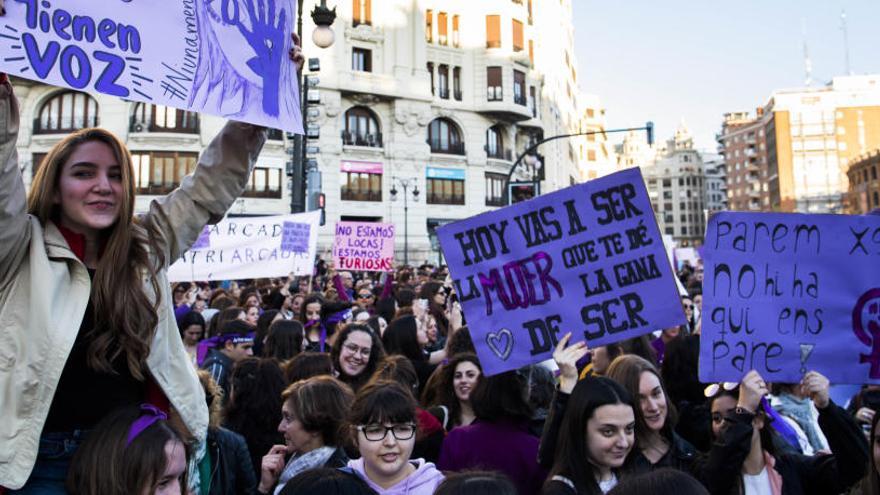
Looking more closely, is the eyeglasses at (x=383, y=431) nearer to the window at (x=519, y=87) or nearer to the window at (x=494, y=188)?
the window at (x=494, y=188)

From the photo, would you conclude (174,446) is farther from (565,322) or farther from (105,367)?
(565,322)

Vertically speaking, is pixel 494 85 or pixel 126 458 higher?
pixel 494 85

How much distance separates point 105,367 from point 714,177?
574 ft

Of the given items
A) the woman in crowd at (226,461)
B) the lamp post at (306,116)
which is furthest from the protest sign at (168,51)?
the lamp post at (306,116)

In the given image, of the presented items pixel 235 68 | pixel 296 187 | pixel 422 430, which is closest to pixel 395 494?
pixel 422 430

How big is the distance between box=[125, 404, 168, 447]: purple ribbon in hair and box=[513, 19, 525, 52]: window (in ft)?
148

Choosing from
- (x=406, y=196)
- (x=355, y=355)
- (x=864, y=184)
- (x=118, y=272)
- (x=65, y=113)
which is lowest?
(x=355, y=355)

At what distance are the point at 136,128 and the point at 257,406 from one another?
35823mm

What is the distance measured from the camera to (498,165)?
1786 inches

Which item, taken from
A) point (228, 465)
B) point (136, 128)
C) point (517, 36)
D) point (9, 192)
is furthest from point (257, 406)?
point (517, 36)

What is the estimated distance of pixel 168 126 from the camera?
122ft

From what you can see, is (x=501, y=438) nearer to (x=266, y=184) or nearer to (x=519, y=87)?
(x=266, y=184)

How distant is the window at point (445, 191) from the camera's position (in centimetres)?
4262

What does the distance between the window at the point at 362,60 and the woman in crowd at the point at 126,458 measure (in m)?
39.8
